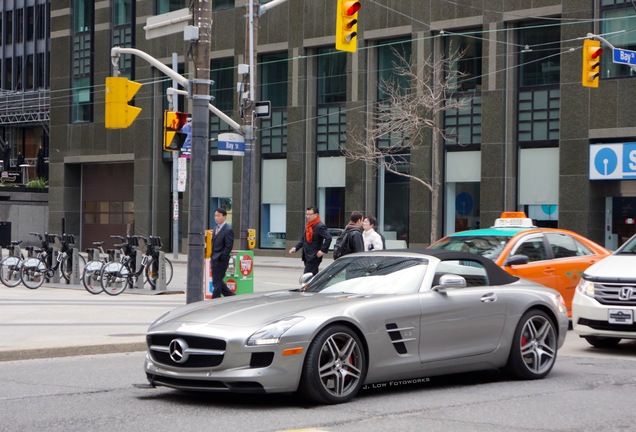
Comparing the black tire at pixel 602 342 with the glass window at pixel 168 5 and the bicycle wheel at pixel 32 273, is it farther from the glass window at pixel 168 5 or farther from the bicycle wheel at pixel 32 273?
the glass window at pixel 168 5

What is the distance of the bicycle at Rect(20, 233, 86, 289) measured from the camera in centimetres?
2555

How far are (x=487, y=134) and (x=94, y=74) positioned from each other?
2385cm

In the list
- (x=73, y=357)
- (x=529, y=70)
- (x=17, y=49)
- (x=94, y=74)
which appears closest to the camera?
(x=73, y=357)

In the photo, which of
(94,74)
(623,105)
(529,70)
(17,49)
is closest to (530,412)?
(623,105)

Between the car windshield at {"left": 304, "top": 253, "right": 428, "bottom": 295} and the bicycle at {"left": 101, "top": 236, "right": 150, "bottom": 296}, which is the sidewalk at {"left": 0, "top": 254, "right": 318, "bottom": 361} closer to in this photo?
the bicycle at {"left": 101, "top": 236, "right": 150, "bottom": 296}

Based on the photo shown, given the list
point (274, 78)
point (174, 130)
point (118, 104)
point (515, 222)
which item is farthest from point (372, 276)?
point (274, 78)

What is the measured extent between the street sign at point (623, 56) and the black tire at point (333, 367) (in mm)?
19847

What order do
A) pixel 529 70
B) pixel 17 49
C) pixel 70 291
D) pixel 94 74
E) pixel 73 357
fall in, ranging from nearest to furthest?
pixel 73 357 < pixel 70 291 < pixel 529 70 < pixel 94 74 < pixel 17 49

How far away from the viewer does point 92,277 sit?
23.5 metres

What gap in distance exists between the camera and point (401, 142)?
3969cm

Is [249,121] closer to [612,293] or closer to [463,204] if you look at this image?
[612,293]

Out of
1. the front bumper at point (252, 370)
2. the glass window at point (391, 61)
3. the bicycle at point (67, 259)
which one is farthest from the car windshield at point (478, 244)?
the glass window at point (391, 61)

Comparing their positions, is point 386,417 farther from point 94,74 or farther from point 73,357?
point 94,74

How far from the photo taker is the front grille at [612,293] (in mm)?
12219
